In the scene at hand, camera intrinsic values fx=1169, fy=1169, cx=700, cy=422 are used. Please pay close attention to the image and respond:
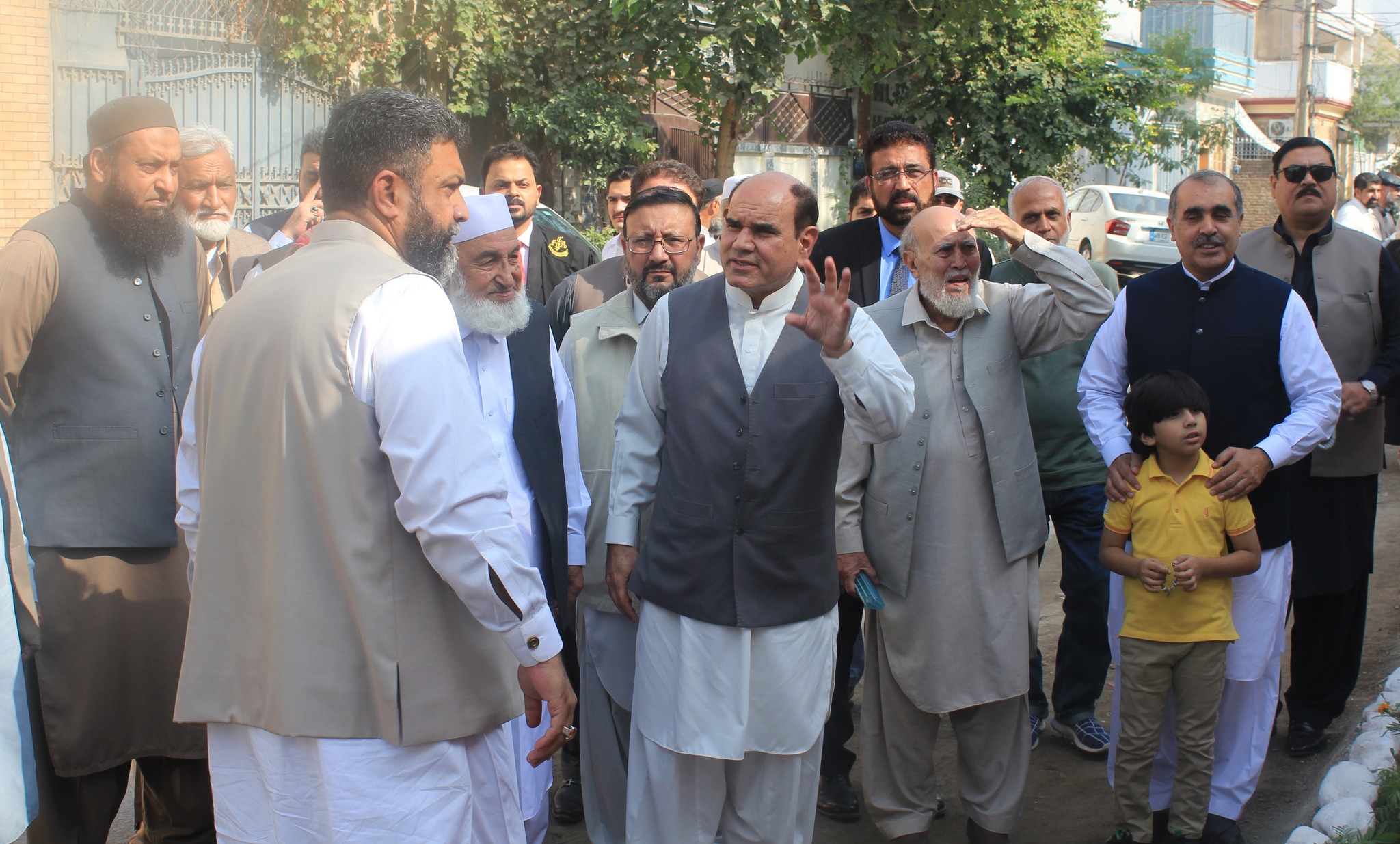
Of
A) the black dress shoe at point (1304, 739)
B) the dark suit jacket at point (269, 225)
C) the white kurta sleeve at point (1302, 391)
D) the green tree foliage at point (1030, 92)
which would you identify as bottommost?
the black dress shoe at point (1304, 739)

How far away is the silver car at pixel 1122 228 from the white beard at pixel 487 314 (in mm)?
17097

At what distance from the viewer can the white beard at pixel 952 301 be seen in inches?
140

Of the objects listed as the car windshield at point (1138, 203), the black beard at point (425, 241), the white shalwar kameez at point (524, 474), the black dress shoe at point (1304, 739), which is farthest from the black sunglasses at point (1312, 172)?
the car windshield at point (1138, 203)

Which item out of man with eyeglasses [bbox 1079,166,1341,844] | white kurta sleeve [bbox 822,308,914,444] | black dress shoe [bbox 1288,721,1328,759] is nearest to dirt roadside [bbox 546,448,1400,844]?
black dress shoe [bbox 1288,721,1328,759]

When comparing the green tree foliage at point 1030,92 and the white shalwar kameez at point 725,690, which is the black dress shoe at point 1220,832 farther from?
the green tree foliage at point 1030,92

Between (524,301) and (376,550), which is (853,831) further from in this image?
(376,550)

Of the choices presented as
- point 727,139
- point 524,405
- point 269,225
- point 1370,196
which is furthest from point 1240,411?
point 727,139

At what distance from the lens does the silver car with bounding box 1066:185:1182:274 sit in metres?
19.2

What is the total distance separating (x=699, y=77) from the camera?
41.9ft

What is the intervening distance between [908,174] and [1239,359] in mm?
1436

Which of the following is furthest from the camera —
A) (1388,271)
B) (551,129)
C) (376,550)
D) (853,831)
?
(551,129)

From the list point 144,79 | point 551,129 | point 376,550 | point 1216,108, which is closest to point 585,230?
point 551,129

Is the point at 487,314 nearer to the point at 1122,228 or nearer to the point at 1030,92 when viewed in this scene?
the point at 1030,92

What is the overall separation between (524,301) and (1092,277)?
1717 mm
